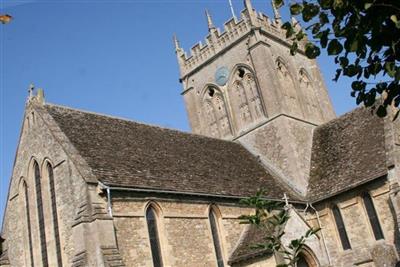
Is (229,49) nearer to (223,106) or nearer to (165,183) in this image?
(223,106)

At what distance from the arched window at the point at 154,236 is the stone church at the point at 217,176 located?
0.05 m

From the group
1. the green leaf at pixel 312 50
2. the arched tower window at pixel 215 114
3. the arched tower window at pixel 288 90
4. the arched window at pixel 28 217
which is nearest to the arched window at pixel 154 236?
the arched window at pixel 28 217

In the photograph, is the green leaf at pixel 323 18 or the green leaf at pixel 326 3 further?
the green leaf at pixel 323 18

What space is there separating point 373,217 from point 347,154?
12.9 ft

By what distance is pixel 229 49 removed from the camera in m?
30.8

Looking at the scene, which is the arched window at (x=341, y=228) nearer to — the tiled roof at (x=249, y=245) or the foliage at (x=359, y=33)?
the tiled roof at (x=249, y=245)

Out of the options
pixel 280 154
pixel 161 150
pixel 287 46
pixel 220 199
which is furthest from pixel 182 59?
pixel 220 199

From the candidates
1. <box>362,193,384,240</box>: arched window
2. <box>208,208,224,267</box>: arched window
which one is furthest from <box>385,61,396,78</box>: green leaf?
<box>362,193,384,240</box>: arched window

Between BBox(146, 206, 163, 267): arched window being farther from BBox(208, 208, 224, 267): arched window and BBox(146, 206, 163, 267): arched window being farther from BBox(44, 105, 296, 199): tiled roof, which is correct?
BBox(208, 208, 224, 267): arched window

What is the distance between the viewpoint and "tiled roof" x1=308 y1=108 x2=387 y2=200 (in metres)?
22.9

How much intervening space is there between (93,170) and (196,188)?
467 centimetres

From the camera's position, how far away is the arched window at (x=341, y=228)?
23062mm

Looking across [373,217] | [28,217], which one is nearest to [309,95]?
[373,217]

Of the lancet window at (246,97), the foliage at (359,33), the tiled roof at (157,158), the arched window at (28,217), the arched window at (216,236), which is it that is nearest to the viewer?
the foliage at (359,33)
